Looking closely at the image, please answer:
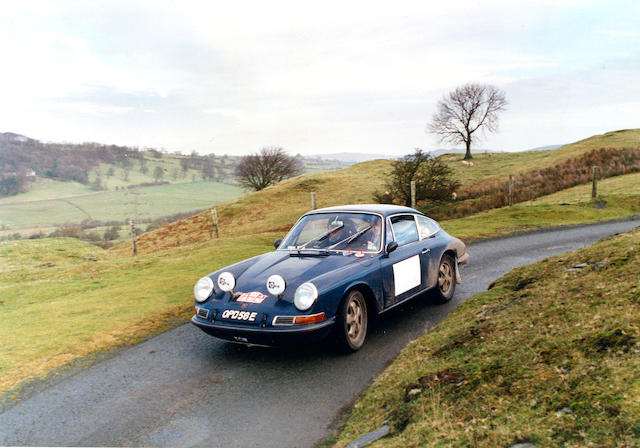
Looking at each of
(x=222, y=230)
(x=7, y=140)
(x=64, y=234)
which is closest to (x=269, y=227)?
(x=222, y=230)

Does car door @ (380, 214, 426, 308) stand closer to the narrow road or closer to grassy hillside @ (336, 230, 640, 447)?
the narrow road

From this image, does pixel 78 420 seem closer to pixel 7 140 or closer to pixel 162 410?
pixel 162 410

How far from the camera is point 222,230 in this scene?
46.0m

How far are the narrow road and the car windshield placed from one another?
4.24ft

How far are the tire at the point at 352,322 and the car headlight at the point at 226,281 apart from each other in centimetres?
141

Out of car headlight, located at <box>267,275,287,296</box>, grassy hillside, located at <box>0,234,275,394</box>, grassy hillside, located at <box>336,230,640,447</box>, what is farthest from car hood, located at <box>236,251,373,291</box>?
grassy hillside, located at <box>0,234,275,394</box>

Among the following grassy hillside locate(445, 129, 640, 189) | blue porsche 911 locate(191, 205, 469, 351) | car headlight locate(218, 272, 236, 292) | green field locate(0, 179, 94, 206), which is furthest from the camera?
green field locate(0, 179, 94, 206)

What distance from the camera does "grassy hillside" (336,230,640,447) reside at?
2932 mm

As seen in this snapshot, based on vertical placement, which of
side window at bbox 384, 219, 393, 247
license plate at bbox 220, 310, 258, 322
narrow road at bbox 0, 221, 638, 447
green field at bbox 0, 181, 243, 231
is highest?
side window at bbox 384, 219, 393, 247

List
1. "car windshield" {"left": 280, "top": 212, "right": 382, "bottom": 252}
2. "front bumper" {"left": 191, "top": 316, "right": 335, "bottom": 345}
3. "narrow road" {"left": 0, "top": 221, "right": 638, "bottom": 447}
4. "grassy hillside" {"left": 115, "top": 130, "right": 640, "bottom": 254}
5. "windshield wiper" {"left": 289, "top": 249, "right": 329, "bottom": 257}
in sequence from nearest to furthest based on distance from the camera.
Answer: "narrow road" {"left": 0, "top": 221, "right": 638, "bottom": 447} < "front bumper" {"left": 191, "top": 316, "right": 335, "bottom": 345} < "windshield wiper" {"left": 289, "top": 249, "right": 329, "bottom": 257} < "car windshield" {"left": 280, "top": 212, "right": 382, "bottom": 252} < "grassy hillside" {"left": 115, "top": 130, "right": 640, "bottom": 254}

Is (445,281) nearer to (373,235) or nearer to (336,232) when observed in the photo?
(373,235)

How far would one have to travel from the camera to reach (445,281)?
825 cm

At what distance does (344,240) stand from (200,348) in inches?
98.6

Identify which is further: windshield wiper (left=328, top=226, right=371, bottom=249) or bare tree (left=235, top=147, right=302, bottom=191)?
bare tree (left=235, top=147, right=302, bottom=191)
